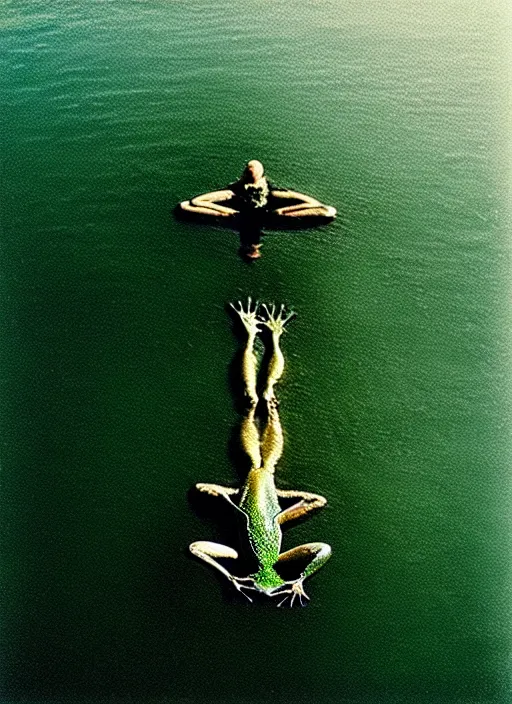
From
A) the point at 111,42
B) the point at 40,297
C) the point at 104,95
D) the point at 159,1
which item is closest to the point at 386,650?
the point at 40,297

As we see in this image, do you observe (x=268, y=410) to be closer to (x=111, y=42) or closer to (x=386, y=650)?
(x=386, y=650)

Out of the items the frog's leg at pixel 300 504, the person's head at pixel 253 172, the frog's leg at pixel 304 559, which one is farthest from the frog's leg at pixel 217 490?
the person's head at pixel 253 172

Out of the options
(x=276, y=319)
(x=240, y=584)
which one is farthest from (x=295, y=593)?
(x=276, y=319)

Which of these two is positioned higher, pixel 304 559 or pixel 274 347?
pixel 274 347

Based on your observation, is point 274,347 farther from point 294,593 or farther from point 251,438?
point 294,593

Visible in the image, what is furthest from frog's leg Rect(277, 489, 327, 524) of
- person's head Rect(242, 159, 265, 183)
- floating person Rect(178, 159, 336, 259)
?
person's head Rect(242, 159, 265, 183)

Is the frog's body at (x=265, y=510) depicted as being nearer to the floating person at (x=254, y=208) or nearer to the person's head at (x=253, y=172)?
the floating person at (x=254, y=208)

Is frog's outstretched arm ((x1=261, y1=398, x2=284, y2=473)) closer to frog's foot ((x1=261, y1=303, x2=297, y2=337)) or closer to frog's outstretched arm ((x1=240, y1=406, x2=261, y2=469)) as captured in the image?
frog's outstretched arm ((x1=240, y1=406, x2=261, y2=469))

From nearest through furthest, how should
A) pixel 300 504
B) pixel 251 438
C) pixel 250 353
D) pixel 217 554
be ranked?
pixel 217 554, pixel 300 504, pixel 251 438, pixel 250 353
